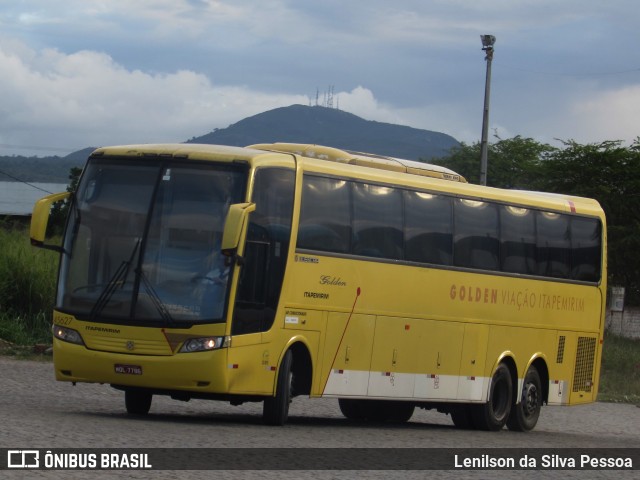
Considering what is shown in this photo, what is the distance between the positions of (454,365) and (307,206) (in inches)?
177

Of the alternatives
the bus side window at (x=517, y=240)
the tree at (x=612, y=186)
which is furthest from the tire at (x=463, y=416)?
the tree at (x=612, y=186)

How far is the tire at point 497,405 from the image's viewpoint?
21.5 metres

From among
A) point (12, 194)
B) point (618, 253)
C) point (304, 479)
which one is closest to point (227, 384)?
point (304, 479)

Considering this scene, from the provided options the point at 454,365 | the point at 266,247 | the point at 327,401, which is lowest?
the point at 327,401

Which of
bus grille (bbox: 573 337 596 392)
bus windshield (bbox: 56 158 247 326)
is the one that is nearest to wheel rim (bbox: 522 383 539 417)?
bus grille (bbox: 573 337 596 392)

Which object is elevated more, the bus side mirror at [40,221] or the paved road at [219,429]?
the bus side mirror at [40,221]

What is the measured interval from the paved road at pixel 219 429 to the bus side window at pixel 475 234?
101 inches

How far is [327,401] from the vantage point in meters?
27.7

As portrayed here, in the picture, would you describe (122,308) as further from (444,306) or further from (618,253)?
(618,253)

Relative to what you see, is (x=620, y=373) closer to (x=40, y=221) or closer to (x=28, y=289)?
(x=28, y=289)

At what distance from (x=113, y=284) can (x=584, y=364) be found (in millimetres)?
10354

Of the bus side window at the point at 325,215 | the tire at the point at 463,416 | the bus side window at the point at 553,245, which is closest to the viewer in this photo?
the bus side window at the point at 325,215

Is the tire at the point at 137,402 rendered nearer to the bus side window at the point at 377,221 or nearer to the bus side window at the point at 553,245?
the bus side window at the point at 377,221

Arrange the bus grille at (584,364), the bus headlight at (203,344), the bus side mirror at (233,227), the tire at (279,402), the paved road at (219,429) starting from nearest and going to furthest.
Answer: the paved road at (219,429), the bus side mirror at (233,227), the bus headlight at (203,344), the tire at (279,402), the bus grille at (584,364)
